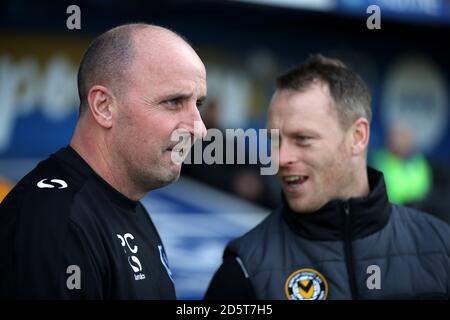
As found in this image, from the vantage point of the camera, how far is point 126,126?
2.07 metres

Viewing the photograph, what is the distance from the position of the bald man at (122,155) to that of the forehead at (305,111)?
0.59 m

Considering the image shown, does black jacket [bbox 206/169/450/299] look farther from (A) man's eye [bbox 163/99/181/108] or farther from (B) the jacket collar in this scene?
(A) man's eye [bbox 163/99/181/108]

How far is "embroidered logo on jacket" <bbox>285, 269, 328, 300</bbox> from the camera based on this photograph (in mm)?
2471

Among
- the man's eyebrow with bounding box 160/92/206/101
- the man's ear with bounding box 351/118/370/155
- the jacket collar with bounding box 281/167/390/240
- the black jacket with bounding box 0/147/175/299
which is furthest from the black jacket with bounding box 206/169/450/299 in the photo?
the man's eyebrow with bounding box 160/92/206/101

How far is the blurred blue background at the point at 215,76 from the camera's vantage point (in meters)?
5.80

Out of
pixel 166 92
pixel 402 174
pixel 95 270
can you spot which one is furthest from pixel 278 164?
pixel 402 174

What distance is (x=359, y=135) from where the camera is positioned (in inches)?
109

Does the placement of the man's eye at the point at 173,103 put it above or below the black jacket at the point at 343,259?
above

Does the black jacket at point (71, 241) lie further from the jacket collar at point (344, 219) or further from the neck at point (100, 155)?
the jacket collar at point (344, 219)

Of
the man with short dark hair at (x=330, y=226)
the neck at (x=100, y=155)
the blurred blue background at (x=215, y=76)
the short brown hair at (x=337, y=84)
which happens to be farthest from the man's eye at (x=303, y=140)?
the blurred blue background at (x=215, y=76)

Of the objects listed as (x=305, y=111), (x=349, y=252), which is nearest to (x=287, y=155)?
(x=305, y=111)
